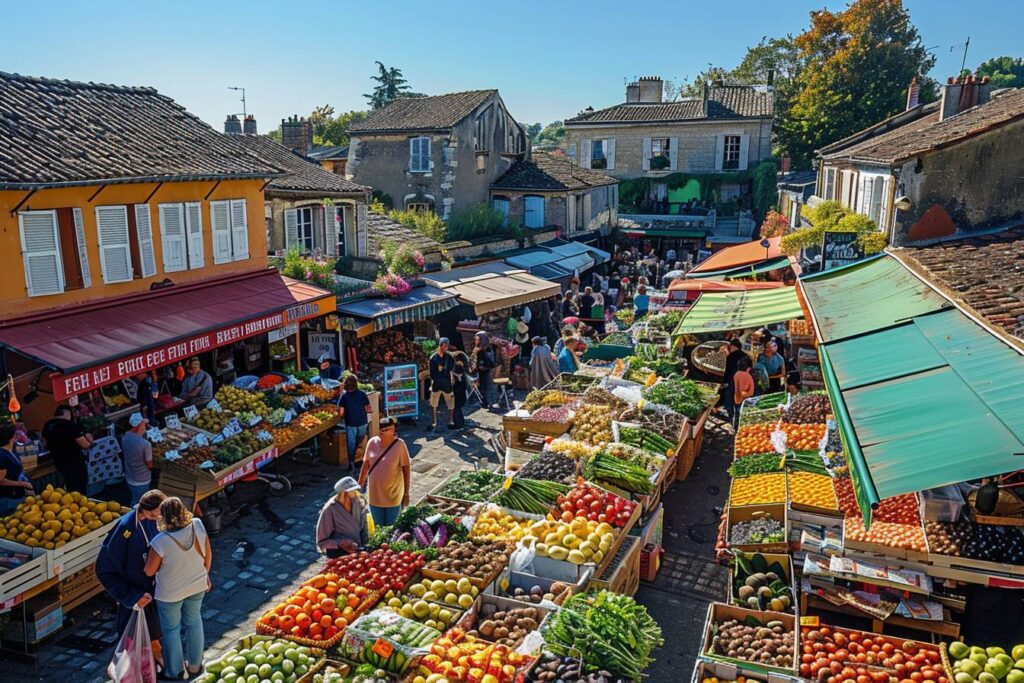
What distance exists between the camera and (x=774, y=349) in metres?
14.5

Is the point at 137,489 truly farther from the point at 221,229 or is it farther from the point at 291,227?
the point at 291,227

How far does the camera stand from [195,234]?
13.8 m

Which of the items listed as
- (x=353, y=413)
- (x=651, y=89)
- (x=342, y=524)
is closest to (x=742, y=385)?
(x=353, y=413)

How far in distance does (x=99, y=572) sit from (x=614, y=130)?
127 feet

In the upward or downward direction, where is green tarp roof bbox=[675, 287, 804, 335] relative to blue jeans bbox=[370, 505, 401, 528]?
upward

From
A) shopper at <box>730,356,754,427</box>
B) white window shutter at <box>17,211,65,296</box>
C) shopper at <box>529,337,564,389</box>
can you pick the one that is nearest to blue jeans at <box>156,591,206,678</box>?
white window shutter at <box>17,211,65,296</box>

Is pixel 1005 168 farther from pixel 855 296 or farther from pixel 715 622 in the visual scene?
pixel 715 622

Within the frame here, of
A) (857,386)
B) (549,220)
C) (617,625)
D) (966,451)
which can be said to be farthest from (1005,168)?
(549,220)

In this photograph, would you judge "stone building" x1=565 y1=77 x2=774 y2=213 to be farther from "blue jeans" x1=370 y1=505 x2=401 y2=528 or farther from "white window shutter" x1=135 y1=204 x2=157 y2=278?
"blue jeans" x1=370 y1=505 x2=401 y2=528

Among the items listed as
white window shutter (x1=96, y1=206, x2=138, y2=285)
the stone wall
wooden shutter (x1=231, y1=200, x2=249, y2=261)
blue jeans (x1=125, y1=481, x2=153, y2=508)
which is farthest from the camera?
the stone wall

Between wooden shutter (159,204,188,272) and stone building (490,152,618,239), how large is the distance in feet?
60.1

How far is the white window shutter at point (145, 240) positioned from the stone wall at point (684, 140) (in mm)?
32492

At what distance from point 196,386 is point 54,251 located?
2869mm

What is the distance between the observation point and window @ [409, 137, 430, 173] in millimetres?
28453
